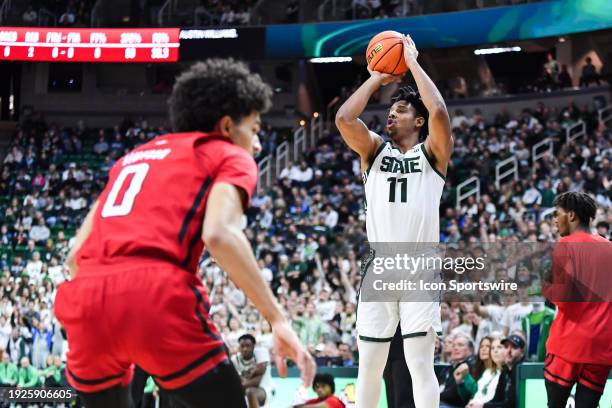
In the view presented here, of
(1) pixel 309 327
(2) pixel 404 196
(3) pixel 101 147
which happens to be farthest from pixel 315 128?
(2) pixel 404 196

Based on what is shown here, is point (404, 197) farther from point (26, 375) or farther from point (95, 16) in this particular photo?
point (95, 16)

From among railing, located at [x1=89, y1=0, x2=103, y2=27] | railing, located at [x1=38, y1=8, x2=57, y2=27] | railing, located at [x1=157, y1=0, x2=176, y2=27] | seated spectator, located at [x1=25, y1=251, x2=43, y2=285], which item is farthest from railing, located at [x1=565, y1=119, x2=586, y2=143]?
railing, located at [x1=38, y1=8, x2=57, y2=27]

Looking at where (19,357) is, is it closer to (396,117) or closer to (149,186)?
(396,117)

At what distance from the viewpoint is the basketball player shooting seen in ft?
19.2

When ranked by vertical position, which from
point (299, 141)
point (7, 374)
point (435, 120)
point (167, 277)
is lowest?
point (7, 374)

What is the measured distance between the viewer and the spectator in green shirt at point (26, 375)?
13.5 meters

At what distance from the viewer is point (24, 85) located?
30.2m

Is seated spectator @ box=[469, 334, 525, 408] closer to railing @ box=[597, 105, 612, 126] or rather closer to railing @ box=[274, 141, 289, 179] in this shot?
railing @ box=[597, 105, 612, 126]

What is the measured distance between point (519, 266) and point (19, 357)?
26.8 feet

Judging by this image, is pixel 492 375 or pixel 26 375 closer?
pixel 492 375

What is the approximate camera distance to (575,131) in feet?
71.5

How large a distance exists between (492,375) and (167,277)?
6.85 metres

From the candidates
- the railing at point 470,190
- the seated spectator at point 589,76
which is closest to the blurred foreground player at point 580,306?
the railing at point 470,190

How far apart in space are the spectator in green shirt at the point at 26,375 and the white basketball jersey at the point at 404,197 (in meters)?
8.76
